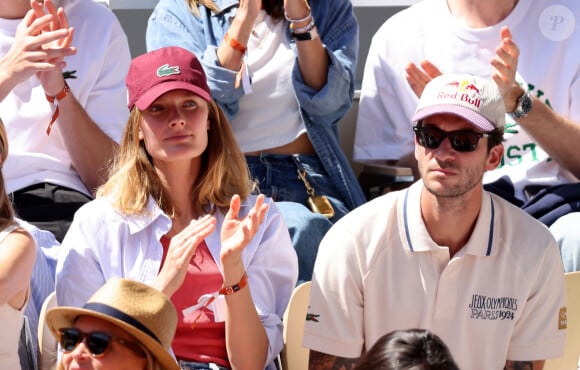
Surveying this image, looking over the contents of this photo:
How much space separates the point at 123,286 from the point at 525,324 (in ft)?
4.07

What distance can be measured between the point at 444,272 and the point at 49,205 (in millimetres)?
1486

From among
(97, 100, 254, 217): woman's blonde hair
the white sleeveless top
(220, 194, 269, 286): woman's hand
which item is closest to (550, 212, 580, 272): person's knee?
(97, 100, 254, 217): woman's blonde hair

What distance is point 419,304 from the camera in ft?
10.8

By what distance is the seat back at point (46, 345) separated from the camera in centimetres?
333

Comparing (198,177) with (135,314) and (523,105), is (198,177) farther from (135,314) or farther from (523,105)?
(523,105)

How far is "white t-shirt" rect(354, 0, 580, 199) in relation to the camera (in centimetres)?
436

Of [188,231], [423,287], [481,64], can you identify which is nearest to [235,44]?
[481,64]

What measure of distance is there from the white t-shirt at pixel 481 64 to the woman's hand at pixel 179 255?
154 centimetres

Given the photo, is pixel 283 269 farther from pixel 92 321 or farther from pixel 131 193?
pixel 92 321

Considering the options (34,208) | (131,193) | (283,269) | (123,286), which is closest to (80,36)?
(34,208)

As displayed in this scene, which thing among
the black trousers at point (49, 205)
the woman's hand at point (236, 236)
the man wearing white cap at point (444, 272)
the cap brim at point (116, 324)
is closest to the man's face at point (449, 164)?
the man wearing white cap at point (444, 272)

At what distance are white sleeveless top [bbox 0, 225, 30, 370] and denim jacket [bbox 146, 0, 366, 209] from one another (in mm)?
1282

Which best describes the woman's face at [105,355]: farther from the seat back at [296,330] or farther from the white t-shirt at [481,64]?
the white t-shirt at [481,64]

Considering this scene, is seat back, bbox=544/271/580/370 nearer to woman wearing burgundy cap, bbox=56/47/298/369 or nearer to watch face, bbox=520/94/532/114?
watch face, bbox=520/94/532/114
